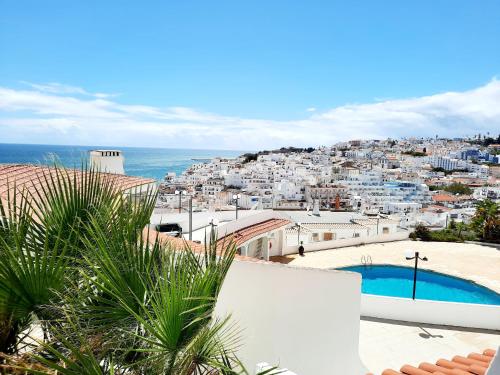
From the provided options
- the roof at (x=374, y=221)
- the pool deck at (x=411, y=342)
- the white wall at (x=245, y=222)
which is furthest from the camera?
the roof at (x=374, y=221)

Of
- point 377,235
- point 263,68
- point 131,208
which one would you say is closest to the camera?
point 131,208

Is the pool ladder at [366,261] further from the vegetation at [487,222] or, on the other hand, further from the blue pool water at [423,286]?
the vegetation at [487,222]

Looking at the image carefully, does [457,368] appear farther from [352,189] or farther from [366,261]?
[352,189]

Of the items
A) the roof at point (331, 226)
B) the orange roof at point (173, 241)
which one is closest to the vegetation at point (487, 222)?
the roof at point (331, 226)

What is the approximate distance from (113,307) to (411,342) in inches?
328

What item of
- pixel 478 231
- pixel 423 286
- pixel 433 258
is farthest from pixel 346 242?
pixel 478 231

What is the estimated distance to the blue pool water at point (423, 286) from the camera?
14872mm

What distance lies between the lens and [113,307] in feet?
6.79

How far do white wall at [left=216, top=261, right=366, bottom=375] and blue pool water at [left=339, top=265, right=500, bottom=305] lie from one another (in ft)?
33.6

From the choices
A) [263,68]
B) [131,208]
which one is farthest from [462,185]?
[131,208]

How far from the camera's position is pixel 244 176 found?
7906cm

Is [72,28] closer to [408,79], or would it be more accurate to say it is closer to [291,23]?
[291,23]

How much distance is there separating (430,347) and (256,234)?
304 inches

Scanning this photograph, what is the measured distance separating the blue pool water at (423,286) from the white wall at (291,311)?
10246 millimetres
